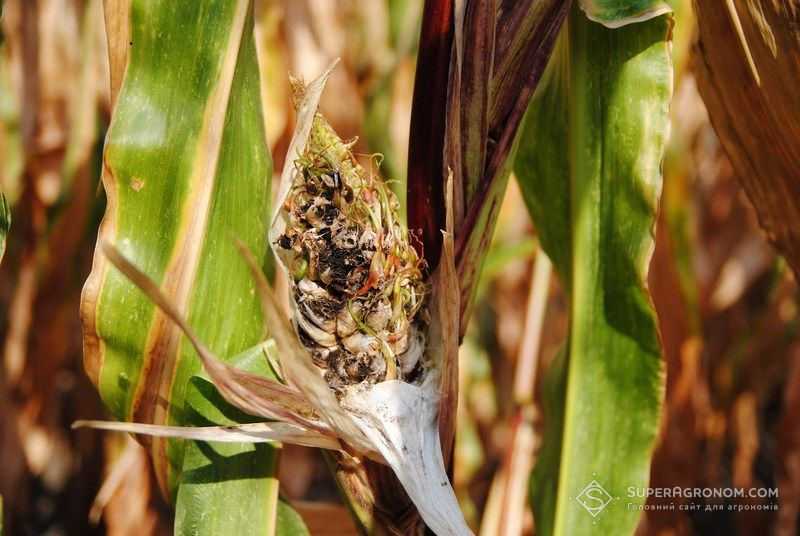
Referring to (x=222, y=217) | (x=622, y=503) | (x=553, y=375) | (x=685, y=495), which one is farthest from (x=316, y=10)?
(x=685, y=495)

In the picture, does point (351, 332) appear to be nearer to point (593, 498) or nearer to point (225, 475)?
point (225, 475)

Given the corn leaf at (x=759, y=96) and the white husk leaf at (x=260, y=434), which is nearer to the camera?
the white husk leaf at (x=260, y=434)

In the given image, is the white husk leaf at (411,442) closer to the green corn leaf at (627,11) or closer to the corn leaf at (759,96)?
the green corn leaf at (627,11)

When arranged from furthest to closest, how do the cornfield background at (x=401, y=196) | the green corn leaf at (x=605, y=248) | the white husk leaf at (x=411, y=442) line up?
the cornfield background at (x=401, y=196), the green corn leaf at (x=605, y=248), the white husk leaf at (x=411, y=442)

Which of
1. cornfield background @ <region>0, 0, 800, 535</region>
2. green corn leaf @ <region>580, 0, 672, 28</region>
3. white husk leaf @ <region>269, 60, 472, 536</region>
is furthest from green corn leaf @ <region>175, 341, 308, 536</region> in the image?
green corn leaf @ <region>580, 0, 672, 28</region>

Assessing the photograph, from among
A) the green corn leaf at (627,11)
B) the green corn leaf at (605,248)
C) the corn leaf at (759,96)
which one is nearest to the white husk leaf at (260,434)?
the green corn leaf at (605,248)

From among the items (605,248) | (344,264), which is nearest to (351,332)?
(344,264)
